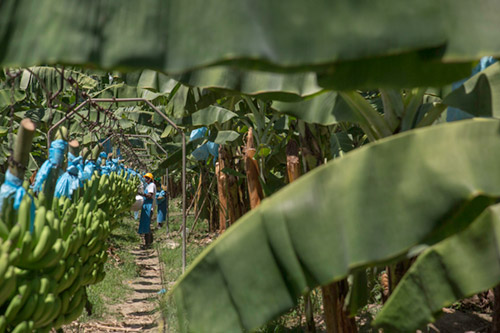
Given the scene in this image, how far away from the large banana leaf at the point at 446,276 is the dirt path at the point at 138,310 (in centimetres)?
442

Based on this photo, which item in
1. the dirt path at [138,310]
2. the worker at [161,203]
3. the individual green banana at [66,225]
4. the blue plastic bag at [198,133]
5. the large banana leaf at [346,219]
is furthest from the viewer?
the worker at [161,203]

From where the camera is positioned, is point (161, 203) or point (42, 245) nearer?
point (42, 245)

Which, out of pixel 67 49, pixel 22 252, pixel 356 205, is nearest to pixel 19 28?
pixel 67 49

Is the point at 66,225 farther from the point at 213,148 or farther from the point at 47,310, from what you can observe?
the point at 213,148

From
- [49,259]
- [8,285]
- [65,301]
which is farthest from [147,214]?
[8,285]

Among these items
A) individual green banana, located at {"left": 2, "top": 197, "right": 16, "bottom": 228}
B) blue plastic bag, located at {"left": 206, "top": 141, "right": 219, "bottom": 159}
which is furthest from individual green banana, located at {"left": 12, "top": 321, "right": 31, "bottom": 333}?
blue plastic bag, located at {"left": 206, "top": 141, "right": 219, "bottom": 159}

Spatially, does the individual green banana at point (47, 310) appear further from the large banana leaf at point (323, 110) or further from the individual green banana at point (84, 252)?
the large banana leaf at point (323, 110)

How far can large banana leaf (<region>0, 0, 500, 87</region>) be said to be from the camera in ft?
3.59

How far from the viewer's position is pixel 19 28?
119 cm

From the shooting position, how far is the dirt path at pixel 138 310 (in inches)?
234

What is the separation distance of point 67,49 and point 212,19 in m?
0.33

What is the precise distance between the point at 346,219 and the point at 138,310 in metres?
6.12

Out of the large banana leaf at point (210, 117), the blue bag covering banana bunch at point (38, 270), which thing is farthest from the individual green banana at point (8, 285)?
the large banana leaf at point (210, 117)

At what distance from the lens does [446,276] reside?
64.2 inches
